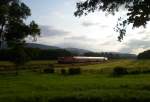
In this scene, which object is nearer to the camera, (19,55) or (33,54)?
(19,55)

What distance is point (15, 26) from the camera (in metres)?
69.1

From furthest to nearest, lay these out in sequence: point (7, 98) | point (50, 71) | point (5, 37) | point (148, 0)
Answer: point (50, 71)
point (5, 37)
point (7, 98)
point (148, 0)

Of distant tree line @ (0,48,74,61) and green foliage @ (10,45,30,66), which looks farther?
distant tree line @ (0,48,74,61)

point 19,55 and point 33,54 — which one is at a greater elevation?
point 33,54

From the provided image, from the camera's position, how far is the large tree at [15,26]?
6862 centimetres

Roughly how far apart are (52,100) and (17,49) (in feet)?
147

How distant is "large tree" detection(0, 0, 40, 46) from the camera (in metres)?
68.6

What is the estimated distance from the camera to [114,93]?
1144 inches

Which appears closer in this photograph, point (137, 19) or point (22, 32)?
point (137, 19)

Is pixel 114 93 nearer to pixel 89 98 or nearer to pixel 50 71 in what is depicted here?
pixel 89 98

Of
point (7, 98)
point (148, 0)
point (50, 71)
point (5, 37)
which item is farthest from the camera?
point (50, 71)

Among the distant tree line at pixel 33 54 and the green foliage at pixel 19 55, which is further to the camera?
the distant tree line at pixel 33 54

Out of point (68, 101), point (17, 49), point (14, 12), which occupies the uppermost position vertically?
point (14, 12)

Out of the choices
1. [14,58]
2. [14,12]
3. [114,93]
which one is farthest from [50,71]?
[114,93]
